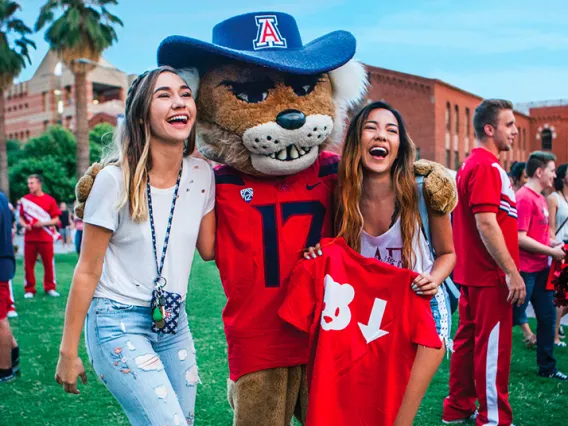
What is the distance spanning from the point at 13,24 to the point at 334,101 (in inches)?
954

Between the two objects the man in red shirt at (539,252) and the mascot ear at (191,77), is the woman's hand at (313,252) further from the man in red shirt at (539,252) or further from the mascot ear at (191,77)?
the man in red shirt at (539,252)

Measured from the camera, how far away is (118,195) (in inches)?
96.6

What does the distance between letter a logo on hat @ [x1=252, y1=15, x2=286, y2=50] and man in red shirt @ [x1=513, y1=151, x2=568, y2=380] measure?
3.54m

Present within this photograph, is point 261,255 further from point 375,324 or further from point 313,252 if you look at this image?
point 375,324

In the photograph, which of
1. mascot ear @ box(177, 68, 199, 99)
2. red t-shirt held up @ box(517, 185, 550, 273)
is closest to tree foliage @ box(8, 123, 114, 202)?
red t-shirt held up @ box(517, 185, 550, 273)

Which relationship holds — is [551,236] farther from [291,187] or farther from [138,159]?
[138,159]

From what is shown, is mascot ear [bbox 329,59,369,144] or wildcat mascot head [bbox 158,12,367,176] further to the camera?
mascot ear [bbox 329,59,369,144]

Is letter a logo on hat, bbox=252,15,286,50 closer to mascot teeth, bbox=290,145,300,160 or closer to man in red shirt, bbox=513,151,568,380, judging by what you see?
mascot teeth, bbox=290,145,300,160

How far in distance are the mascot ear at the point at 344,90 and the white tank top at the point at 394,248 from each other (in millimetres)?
597

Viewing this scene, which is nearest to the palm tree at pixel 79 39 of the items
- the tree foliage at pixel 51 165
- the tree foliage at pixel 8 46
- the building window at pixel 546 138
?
the tree foliage at pixel 8 46

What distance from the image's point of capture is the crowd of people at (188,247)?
243 centimetres

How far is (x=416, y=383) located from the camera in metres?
2.78

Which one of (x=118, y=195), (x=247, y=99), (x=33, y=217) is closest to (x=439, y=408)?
(x=247, y=99)

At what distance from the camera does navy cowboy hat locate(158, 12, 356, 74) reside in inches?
112
